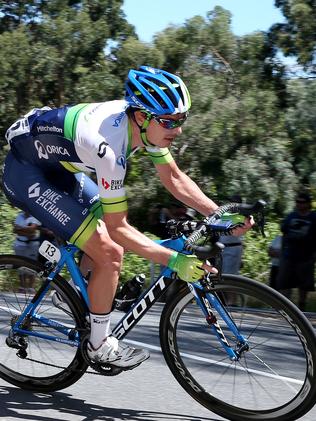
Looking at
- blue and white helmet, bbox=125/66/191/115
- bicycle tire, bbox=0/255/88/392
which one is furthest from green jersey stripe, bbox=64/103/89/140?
bicycle tire, bbox=0/255/88/392

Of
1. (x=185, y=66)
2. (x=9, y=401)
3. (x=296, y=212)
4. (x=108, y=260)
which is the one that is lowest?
(x=185, y=66)

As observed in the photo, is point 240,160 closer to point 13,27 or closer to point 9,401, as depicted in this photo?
point 13,27

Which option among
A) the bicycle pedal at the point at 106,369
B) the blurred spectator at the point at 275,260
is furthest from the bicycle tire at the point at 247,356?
the blurred spectator at the point at 275,260

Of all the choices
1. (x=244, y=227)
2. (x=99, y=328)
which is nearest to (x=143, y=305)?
(x=99, y=328)

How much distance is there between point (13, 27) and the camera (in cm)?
3303

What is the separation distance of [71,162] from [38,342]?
1.18 meters

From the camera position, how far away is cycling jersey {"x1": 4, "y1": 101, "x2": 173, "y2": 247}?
13.6 feet

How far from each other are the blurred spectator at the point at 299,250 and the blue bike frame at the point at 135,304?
518 centimetres

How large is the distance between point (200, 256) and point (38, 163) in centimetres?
114

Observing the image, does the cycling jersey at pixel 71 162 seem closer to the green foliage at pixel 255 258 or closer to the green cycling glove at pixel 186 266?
the green cycling glove at pixel 186 266

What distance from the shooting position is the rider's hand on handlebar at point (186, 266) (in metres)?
4.11

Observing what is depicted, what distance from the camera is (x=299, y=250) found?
31.6ft

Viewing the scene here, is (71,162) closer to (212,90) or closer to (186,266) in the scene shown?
(186,266)

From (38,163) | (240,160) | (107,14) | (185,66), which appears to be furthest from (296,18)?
(38,163)
